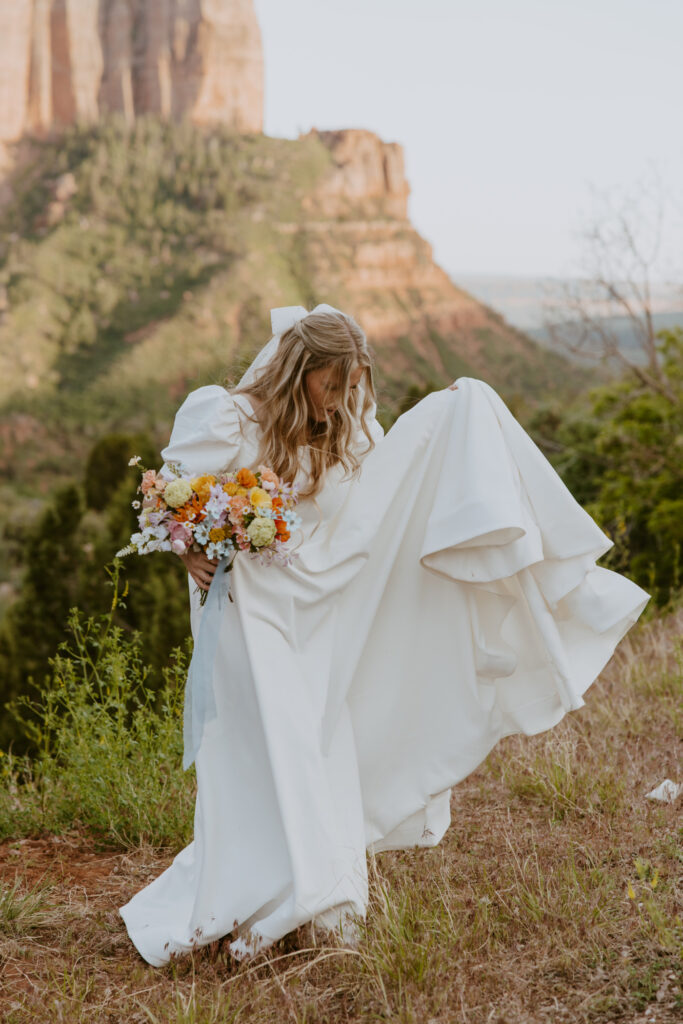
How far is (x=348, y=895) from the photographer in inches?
110

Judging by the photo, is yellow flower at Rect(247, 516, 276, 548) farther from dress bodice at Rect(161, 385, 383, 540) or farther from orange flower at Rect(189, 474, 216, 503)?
dress bodice at Rect(161, 385, 383, 540)

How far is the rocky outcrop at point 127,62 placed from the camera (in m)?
93.5

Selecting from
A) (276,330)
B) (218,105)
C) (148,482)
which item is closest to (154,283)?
(218,105)

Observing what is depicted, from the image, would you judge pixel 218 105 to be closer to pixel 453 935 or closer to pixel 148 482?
pixel 148 482

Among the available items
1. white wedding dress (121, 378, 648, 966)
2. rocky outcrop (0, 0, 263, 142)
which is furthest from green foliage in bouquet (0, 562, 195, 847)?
rocky outcrop (0, 0, 263, 142)

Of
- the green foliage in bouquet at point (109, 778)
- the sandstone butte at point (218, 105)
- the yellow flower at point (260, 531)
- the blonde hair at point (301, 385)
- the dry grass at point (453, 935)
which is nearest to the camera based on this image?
the dry grass at point (453, 935)

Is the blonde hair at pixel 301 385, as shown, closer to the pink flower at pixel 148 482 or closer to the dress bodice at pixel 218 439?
the dress bodice at pixel 218 439

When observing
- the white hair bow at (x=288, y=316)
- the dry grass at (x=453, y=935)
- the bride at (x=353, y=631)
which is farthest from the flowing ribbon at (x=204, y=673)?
the white hair bow at (x=288, y=316)

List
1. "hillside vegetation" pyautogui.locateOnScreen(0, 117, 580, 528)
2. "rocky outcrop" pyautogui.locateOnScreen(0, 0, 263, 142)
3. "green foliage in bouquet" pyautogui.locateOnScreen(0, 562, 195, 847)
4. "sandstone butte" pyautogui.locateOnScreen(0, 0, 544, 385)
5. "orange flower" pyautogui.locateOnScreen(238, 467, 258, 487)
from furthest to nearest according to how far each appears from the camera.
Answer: "rocky outcrop" pyautogui.locateOnScreen(0, 0, 263, 142) → "sandstone butte" pyautogui.locateOnScreen(0, 0, 544, 385) → "hillside vegetation" pyautogui.locateOnScreen(0, 117, 580, 528) → "green foliage in bouquet" pyautogui.locateOnScreen(0, 562, 195, 847) → "orange flower" pyautogui.locateOnScreen(238, 467, 258, 487)

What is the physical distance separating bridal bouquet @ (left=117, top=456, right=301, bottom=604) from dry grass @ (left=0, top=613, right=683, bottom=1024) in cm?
107

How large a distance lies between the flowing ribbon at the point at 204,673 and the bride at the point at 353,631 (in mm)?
12

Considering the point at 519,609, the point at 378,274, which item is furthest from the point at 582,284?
the point at 378,274

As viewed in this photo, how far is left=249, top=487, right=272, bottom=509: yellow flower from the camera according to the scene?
2801mm

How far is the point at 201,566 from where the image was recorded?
2922 millimetres
